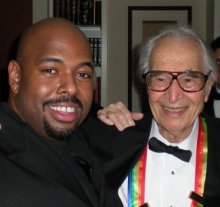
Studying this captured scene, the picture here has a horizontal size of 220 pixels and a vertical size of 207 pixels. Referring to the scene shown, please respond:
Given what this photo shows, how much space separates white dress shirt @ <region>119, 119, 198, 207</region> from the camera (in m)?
1.50

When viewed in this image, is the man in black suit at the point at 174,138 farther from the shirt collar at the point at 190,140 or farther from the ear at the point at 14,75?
the ear at the point at 14,75

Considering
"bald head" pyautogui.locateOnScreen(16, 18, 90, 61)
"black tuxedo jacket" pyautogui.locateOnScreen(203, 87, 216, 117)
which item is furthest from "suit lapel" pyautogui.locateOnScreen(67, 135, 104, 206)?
"black tuxedo jacket" pyautogui.locateOnScreen(203, 87, 216, 117)

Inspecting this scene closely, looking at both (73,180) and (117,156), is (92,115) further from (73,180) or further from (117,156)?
(73,180)

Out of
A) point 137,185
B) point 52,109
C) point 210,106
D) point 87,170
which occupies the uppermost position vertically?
point 52,109

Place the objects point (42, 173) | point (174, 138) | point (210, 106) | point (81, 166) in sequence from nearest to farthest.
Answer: point (42, 173) → point (81, 166) → point (174, 138) → point (210, 106)

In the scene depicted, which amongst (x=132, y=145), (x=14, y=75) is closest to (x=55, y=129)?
(x=14, y=75)

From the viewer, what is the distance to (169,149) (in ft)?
5.09

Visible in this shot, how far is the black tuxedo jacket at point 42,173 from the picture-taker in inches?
36.8

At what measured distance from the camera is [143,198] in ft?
4.97

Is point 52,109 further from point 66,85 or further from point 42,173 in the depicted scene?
point 42,173

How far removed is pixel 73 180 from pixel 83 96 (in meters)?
0.27

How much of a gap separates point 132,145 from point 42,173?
0.61m

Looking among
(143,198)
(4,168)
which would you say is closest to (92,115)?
(143,198)

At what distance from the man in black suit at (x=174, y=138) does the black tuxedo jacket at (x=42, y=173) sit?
0.26 m
